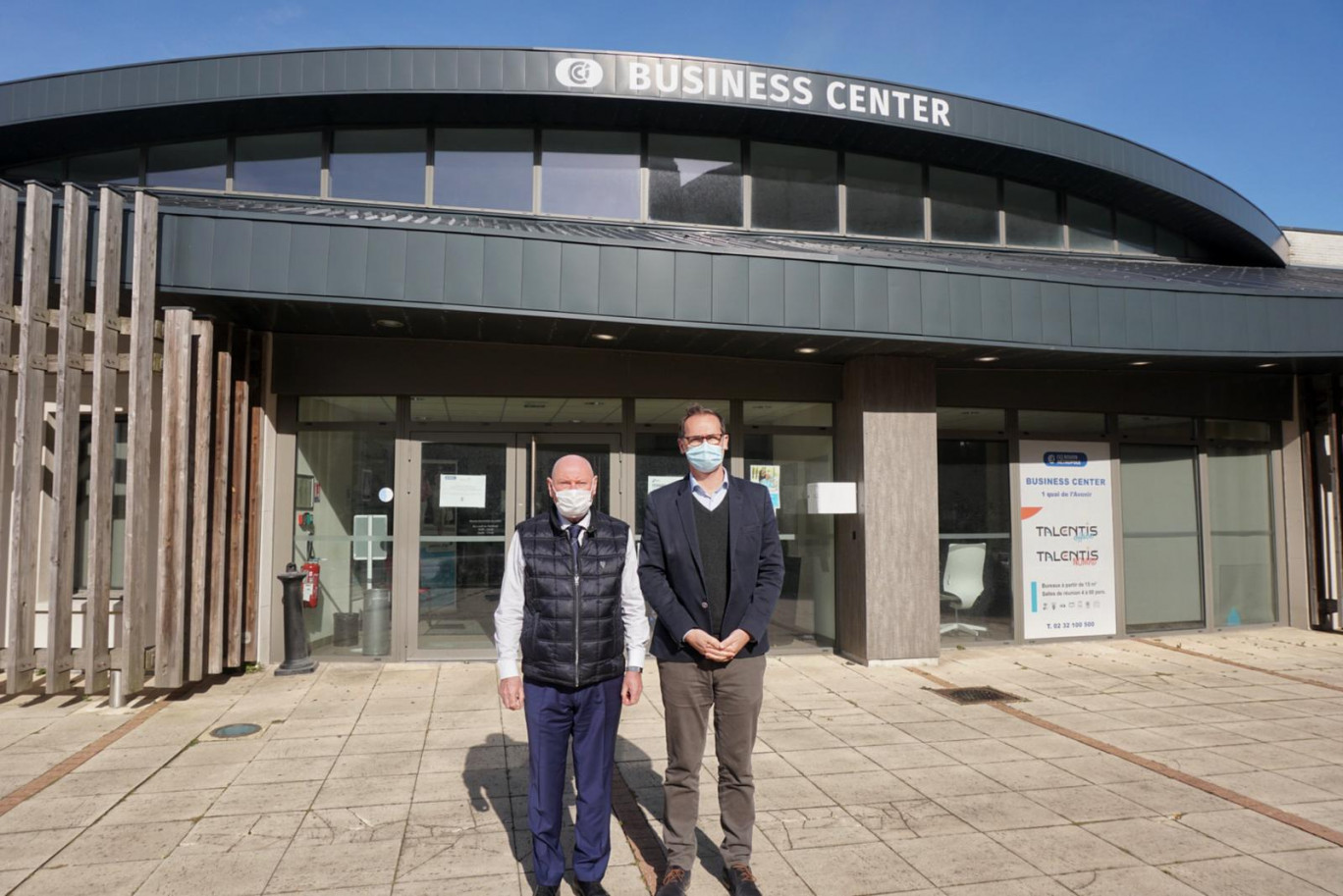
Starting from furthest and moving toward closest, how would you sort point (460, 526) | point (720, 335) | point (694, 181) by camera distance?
point (694, 181) < point (460, 526) < point (720, 335)

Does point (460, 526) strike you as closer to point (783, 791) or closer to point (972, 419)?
point (783, 791)

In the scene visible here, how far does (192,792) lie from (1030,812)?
4.81 m

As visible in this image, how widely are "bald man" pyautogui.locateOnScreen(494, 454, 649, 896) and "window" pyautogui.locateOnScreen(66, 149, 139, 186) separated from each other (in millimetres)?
9773

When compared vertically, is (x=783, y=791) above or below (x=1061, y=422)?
below

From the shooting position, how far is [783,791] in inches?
196

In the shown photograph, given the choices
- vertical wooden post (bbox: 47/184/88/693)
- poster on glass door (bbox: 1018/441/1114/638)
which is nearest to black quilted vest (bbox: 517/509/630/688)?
vertical wooden post (bbox: 47/184/88/693)

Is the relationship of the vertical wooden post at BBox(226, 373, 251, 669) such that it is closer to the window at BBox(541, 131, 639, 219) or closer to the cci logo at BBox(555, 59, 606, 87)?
the window at BBox(541, 131, 639, 219)

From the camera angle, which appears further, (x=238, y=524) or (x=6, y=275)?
(x=238, y=524)

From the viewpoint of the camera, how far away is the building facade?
746 centimetres

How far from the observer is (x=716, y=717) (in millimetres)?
3797

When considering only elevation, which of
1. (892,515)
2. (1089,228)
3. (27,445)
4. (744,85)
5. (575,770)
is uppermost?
(744,85)

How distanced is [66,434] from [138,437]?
51 cm

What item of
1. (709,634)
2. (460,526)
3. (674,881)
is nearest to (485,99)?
(460,526)

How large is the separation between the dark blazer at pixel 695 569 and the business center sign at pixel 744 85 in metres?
7.70
